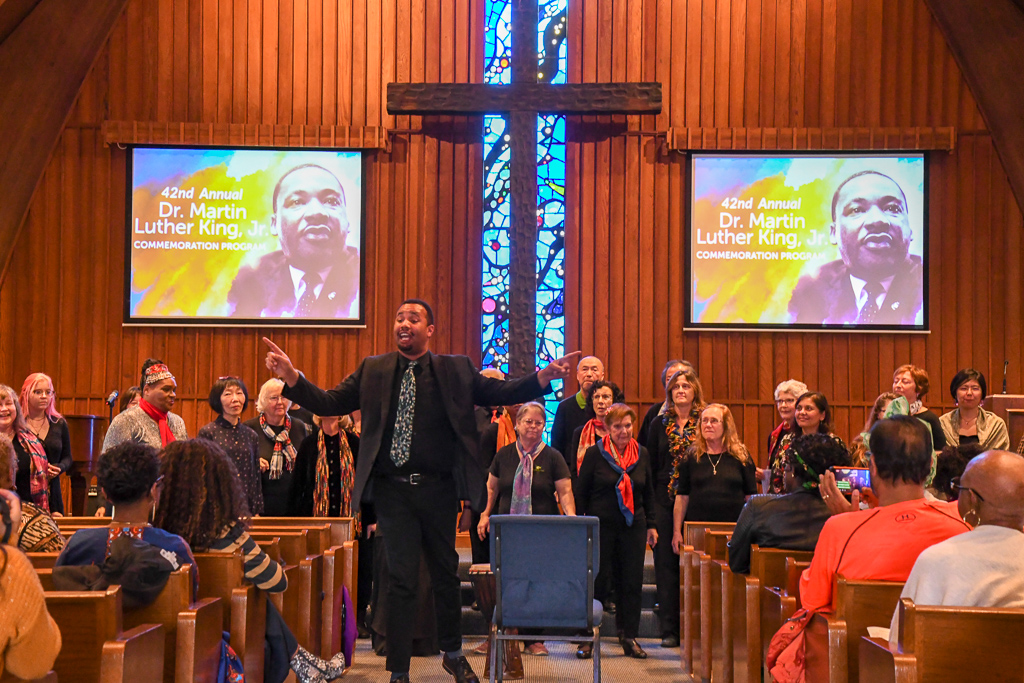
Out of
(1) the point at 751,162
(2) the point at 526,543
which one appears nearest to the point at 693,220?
(1) the point at 751,162

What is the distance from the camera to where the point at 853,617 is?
275 cm

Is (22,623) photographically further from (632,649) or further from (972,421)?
(972,421)

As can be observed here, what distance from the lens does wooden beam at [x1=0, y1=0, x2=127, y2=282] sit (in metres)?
7.77

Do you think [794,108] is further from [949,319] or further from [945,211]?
[949,319]

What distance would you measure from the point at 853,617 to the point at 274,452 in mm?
3649

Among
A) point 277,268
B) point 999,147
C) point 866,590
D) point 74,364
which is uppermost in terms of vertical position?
point 999,147

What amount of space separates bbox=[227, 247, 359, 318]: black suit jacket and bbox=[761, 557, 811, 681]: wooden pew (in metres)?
5.30

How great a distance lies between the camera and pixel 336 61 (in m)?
8.59

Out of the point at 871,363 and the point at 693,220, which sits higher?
the point at 693,220

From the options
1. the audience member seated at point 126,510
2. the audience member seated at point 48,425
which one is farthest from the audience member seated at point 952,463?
the audience member seated at point 48,425

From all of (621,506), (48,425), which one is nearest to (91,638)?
(621,506)

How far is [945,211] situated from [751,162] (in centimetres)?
161

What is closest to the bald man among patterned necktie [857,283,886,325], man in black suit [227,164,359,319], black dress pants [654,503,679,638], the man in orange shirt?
black dress pants [654,503,679,638]

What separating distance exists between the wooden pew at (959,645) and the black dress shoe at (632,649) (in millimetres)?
3194
